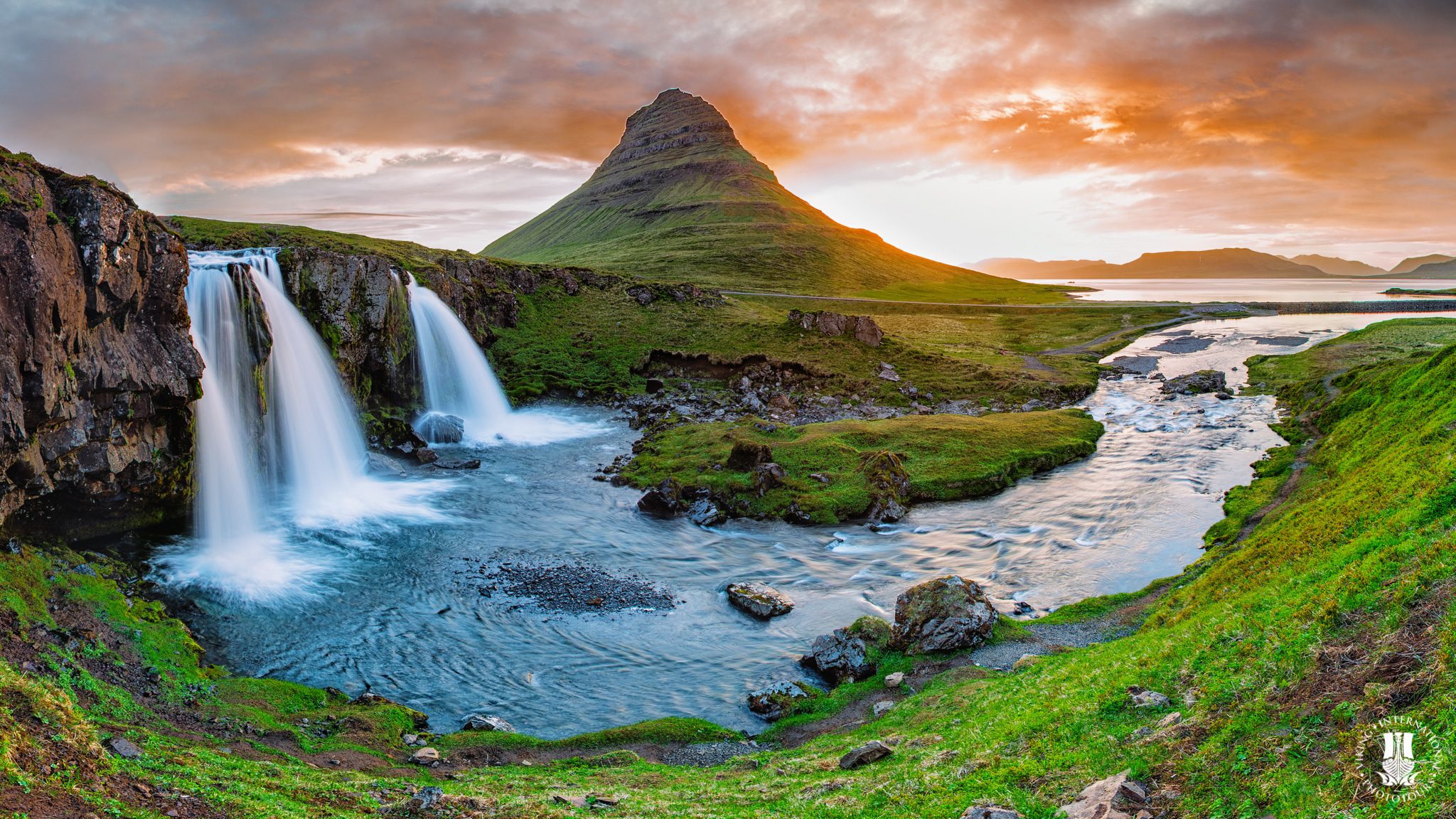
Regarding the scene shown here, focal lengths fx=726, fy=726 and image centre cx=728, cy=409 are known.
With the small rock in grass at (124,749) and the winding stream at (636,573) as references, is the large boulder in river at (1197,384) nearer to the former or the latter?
the winding stream at (636,573)

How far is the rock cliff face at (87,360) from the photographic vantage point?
96.9ft

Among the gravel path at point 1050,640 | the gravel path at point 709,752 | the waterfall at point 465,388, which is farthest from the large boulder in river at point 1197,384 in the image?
the gravel path at point 709,752

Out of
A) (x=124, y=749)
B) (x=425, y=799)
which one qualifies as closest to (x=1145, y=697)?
(x=425, y=799)

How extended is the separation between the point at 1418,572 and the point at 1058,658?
1289 cm

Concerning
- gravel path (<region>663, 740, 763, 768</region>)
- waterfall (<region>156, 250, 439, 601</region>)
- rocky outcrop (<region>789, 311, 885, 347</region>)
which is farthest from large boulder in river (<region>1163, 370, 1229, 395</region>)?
waterfall (<region>156, 250, 439, 601</region>)

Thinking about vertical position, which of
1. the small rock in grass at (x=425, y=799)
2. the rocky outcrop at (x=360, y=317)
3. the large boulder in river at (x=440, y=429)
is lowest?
the small rock in grass at (x=425, y=799)

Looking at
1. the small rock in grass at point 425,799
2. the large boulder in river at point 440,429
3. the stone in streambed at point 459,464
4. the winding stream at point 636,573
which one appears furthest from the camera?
the large boulder in river at point 440,429

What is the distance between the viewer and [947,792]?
1513 cm

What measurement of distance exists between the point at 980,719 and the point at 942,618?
33.5 ft

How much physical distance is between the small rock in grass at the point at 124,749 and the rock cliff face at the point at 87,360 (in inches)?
814

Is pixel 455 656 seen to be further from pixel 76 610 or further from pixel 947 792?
pixel 947 792

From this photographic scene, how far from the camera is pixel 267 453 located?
48906 millimetres

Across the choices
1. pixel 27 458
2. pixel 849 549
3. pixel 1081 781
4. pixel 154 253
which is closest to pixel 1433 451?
pixel 1081 781

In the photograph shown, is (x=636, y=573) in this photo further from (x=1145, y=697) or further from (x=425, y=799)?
(x=1145, y=697)
